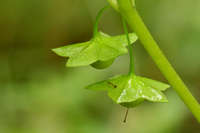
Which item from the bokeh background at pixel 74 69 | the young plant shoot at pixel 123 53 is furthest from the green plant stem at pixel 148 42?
the bokeh background at pixel 74 69

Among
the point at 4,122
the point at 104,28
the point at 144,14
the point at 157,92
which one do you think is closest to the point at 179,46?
the point at 144,14

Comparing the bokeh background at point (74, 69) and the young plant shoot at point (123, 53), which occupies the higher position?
the young plant shoot at point (123, 53)

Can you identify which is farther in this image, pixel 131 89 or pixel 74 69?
pixel 74 69

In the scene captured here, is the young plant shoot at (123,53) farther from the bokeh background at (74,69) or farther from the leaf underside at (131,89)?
the bokeh background at (74,69)

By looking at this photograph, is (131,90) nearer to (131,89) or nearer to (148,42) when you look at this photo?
(131,89)

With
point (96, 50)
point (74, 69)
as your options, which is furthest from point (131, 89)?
point (74, 69)

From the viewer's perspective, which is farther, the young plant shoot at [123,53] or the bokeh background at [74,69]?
the bokeh background at [74,69]

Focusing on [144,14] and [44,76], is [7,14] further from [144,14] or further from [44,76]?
[144,14]

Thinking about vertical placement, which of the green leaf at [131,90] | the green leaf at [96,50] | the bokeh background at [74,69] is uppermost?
the green leaf at [96,50]
